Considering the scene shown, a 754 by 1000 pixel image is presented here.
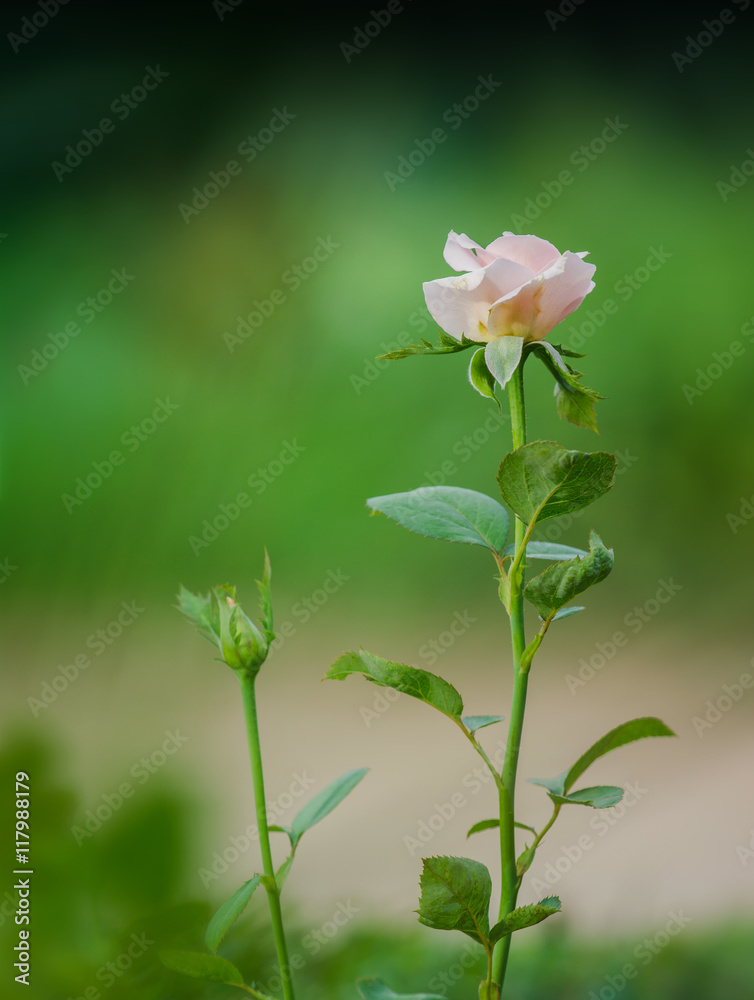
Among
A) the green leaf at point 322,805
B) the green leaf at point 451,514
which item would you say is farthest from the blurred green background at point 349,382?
the green leaf at point 451,514

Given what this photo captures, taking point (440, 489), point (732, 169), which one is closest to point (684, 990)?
point (440, 489)

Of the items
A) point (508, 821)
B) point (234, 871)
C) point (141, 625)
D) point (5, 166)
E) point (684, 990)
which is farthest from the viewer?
point (5, 166)

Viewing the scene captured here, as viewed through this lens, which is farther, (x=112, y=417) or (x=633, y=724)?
(x=112, y=417)

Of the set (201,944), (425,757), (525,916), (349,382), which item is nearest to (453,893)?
(525,916)

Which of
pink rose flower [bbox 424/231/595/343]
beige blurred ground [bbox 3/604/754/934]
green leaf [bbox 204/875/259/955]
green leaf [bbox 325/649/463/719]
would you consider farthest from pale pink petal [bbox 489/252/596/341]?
beige blurred ground [bbox 3/604/754/934]

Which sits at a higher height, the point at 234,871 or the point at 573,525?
the point at 573,525

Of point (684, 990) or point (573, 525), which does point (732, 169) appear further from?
point (684, 990)

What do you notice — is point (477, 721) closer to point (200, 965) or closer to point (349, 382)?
point (200, 965)

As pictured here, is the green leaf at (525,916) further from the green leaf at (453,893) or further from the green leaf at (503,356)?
the green leaf at (503,356)
